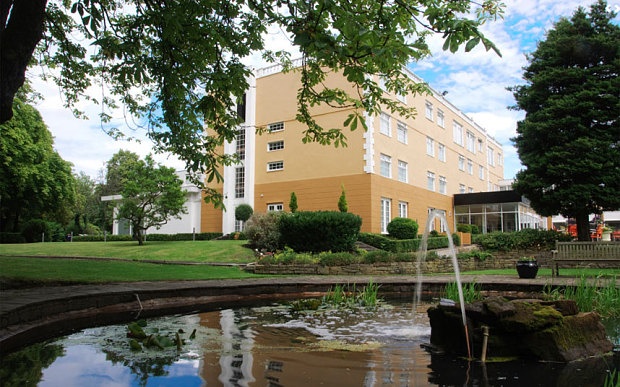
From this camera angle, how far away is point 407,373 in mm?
3615

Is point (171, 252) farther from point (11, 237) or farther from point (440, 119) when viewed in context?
point (440, 119)

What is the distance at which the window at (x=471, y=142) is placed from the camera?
41.3 m

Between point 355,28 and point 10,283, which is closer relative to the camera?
point 355,28

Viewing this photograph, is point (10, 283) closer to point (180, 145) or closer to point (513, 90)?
point (180, 145)

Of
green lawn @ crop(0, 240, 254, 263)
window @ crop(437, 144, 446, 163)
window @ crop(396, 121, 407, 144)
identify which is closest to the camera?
green lawn @ crop(0, 240, 254, 263)

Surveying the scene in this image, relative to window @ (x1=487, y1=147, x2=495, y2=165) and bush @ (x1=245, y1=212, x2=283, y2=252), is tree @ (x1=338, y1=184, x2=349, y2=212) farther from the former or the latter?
window @ (x1=487, y1=147, x2=495, y2=165)

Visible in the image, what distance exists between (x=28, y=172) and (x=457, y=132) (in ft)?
113

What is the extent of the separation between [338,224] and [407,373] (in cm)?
1416

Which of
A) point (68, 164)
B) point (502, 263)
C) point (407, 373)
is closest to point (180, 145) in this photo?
point (407, 373)

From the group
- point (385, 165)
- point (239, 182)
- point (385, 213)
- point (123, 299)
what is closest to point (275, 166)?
point (239, 182)

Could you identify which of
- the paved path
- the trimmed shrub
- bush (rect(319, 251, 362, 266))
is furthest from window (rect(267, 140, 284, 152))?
the trimmed shrub

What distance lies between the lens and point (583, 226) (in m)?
18.5

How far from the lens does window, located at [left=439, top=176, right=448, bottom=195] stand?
34.3m

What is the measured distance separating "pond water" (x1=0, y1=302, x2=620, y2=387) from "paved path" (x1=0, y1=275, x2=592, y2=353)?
1.53 ft
